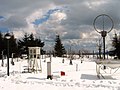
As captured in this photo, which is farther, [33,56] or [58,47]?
[58,47]

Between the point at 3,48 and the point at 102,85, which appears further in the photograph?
the point at 3,48

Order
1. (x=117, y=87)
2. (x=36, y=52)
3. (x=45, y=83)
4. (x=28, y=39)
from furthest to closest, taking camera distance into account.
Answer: (x=28, y=39) < (x=36, y=52) < (x=45, y=83) < (x=117, y=87)

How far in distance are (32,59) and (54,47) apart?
67.6m

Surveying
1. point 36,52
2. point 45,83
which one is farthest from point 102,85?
point 36,52

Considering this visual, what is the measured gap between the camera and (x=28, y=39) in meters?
89.4

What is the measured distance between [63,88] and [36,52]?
1296cm

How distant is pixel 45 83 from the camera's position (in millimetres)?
17734

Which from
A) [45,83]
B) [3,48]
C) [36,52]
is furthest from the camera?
[3,48]

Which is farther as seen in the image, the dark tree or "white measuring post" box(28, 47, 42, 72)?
the dark tree

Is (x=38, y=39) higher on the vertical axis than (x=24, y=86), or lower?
higher

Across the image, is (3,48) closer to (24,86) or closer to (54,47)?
(54,47)

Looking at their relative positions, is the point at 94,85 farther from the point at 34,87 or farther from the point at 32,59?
the point at 32,59

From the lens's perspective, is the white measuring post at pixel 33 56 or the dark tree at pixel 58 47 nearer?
the white measuring post at pixel 33 56

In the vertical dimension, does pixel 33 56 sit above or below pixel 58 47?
below
